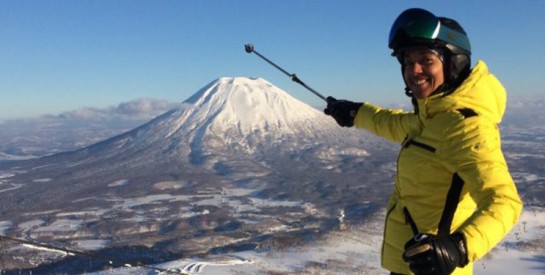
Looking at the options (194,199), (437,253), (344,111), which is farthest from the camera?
(194,199)

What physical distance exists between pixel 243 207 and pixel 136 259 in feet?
169

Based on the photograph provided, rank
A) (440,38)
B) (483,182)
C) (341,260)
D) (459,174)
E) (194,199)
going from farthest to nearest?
(194,199) < (341,260) < (440,38) < (459,174) < (483,182)

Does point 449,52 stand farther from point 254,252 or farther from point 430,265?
point 254,252

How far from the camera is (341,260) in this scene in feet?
218

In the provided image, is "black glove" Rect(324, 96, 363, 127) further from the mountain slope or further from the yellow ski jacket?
the mountain slope

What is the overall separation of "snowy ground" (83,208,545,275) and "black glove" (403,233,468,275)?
179 ft

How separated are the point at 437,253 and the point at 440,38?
4.86ft

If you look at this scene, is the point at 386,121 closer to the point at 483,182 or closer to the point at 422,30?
the point at 422,30

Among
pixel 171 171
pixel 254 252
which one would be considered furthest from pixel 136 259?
pixel 171 171

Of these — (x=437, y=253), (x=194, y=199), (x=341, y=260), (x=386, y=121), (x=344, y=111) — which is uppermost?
(x=344, y=111)

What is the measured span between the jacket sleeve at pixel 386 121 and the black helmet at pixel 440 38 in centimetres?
93

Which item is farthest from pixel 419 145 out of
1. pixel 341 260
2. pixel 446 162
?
pixel 341 260

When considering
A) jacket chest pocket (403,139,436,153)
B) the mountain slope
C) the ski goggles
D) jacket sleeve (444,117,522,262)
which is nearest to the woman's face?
the ski goggles

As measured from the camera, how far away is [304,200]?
13538 centimetres
